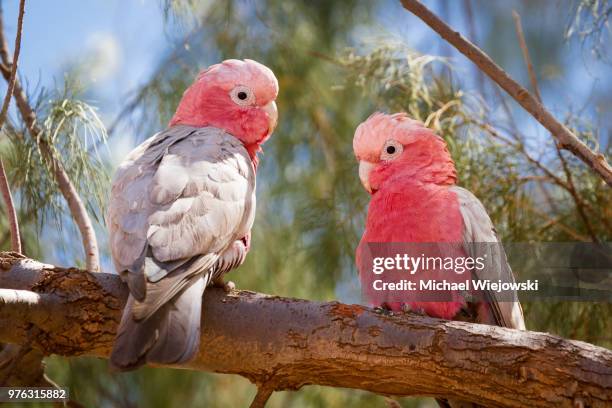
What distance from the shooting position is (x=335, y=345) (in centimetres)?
224

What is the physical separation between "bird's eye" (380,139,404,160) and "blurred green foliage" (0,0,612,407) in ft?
1.16

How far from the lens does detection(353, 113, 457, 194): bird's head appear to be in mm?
2871

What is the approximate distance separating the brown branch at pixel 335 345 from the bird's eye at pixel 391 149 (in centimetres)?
76

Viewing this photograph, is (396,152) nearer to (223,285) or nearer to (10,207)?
(223,285)

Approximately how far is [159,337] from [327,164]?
251cm

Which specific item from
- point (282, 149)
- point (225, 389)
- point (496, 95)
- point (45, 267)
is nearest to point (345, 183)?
point (282, 149)

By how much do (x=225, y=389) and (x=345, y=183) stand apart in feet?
4.94

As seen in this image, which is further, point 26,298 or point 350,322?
point 350,322

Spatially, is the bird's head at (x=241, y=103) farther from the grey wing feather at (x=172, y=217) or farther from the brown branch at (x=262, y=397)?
the brown branch at (x=262, y=397)

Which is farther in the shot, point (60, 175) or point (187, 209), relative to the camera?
point (60, 175)

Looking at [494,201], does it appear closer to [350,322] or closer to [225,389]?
[350,322]

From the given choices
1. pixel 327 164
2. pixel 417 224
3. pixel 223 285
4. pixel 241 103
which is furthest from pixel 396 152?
pixel 327 164

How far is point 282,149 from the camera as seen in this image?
14.5 ft

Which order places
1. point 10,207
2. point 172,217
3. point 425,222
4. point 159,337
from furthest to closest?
point 425,222, point 10,207, point 172,217, point 159,337
